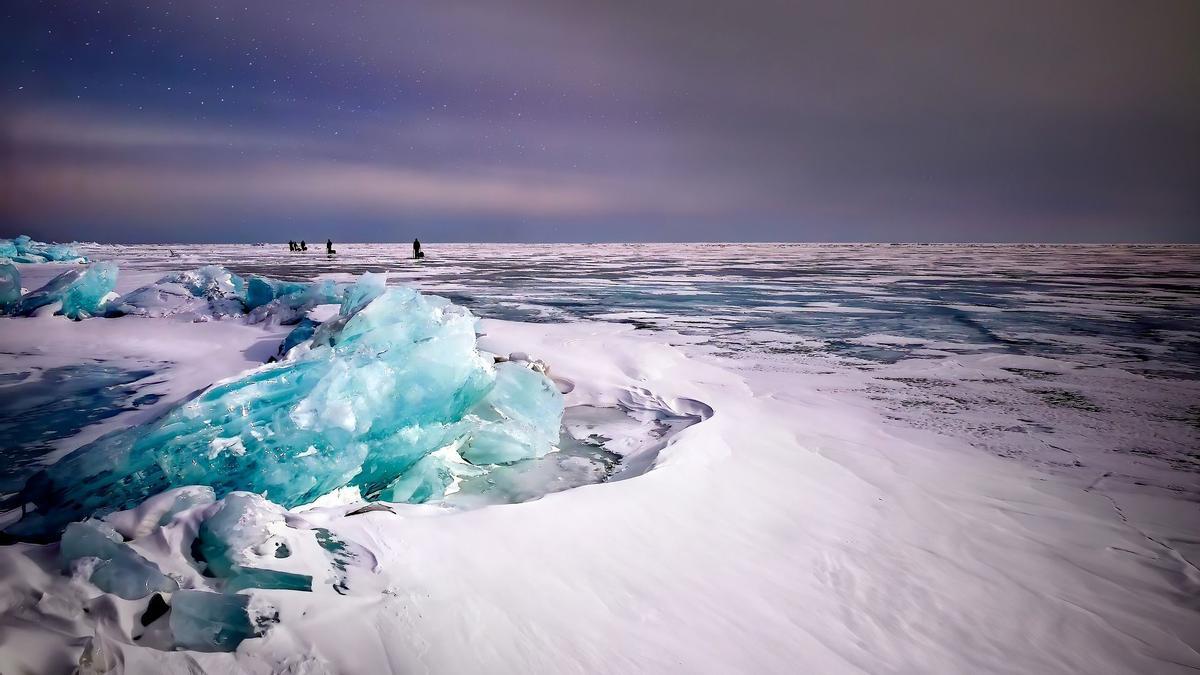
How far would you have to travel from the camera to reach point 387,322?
13.6ft

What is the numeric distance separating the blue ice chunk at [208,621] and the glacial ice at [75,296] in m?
8.78

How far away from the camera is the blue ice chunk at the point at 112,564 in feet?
4.90

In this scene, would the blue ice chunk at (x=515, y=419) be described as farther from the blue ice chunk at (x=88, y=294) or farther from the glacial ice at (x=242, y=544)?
the blue ice chunk at (x=88, y=294)

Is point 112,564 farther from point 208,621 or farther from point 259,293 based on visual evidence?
point 259,293

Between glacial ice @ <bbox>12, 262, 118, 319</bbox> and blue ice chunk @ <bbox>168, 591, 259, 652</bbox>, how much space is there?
8.78 meters

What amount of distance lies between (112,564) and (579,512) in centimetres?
167

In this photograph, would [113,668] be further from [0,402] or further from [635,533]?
[0,402]

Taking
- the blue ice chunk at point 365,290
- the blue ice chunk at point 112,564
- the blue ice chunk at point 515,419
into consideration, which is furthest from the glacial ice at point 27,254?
the blue ice chunk at point 112,564

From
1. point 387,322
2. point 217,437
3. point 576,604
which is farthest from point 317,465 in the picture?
point 387,322

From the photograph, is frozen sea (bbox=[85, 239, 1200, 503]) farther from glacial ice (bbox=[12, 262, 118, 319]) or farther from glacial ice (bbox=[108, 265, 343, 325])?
glacial ice (bbox=[12, 262, 118, 319])

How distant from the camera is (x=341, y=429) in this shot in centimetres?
267

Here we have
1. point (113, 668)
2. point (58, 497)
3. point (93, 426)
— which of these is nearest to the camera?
point (113, 668)

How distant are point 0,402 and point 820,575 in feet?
19.8

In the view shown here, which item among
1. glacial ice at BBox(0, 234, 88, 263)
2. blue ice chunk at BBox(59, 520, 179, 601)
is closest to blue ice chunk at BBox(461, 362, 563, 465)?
blue ice chunk at BBox(59, 520, 179, 601)
